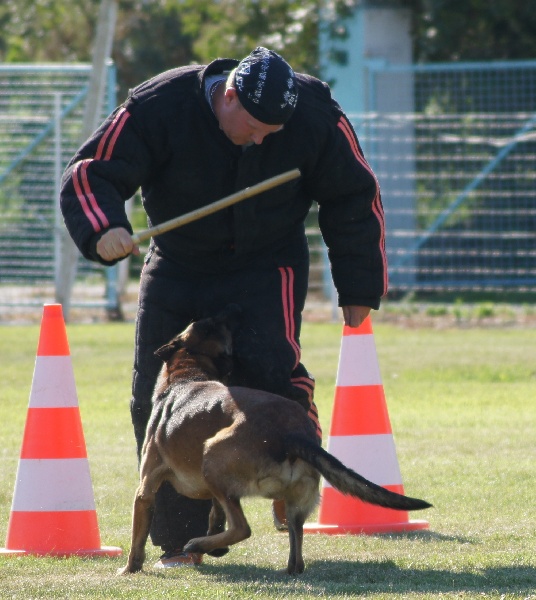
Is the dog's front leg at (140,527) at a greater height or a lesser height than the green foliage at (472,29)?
lesser

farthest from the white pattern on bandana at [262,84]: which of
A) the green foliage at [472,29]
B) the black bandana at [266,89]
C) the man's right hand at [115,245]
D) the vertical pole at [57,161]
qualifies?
the green foliage at [472,29]

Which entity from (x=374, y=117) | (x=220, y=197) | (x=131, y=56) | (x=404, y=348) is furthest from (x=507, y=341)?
(x=131, y=56)

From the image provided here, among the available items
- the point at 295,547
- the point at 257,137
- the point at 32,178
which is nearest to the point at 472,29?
the point at 32,178

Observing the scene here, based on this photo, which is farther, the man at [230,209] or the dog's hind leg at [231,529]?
the man at [230,209]

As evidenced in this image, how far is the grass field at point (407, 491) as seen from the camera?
425cm

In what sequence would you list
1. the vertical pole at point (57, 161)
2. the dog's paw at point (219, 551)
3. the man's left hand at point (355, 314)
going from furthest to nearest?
1. the vertical pole at point (57, 161)
2. the man's left hand at point (355, 314)
3. the dog's paw at point (219, 551)

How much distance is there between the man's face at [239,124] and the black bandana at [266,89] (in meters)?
0.04

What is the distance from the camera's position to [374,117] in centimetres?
1512

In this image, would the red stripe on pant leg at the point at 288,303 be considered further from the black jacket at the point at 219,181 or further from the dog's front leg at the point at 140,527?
the dog's front leg at the point at 140,527

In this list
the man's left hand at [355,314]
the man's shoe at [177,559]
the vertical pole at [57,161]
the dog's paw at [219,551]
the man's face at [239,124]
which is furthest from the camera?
the vertical pole at [57,161]

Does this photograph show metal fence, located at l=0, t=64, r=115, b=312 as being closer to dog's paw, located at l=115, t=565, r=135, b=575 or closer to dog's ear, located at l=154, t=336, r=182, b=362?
dog's ear, located at l=154, t=336, r=182, b=362

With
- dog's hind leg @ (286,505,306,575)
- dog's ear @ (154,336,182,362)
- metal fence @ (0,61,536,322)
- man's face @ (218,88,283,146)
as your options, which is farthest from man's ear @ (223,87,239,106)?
metal fence @ (0,61,536,322)

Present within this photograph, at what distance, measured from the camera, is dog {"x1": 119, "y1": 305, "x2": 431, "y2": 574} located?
431cm

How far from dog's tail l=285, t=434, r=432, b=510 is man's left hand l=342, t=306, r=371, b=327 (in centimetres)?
100
